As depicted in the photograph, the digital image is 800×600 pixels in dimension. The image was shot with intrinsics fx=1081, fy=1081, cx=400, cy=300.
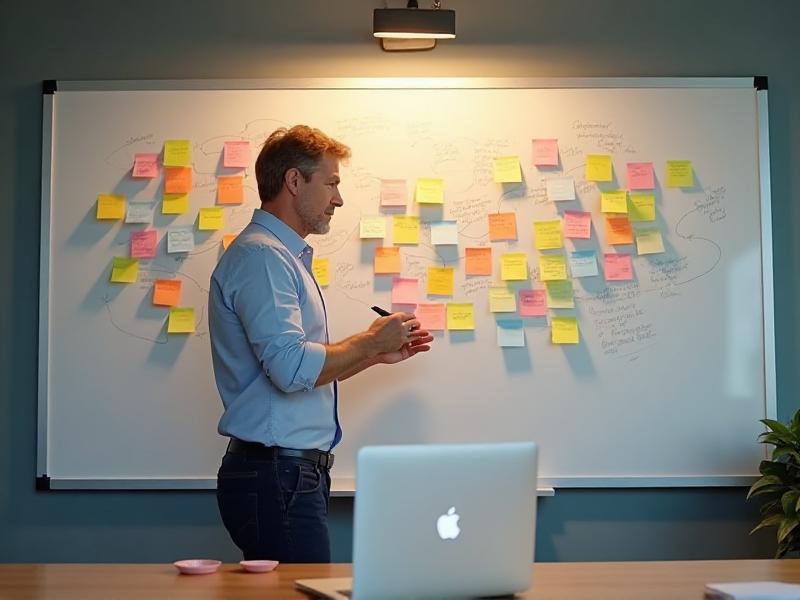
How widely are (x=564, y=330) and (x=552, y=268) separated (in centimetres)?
22

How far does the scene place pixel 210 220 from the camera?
3.71 metres

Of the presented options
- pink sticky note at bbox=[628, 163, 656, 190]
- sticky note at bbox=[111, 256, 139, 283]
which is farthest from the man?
pink sticky note at bbox=[628, 163, 656, 190]

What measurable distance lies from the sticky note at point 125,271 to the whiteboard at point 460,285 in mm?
29

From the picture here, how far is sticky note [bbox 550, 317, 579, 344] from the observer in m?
3.69

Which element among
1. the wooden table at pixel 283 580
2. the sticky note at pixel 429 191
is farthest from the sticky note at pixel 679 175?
the wooden table at pixel 283 580

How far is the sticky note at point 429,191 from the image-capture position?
3.70 meters

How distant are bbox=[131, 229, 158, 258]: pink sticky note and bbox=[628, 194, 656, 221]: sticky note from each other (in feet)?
5.39

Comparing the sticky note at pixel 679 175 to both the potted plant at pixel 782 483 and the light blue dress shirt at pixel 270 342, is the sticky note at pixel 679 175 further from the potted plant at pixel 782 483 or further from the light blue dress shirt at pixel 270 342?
the light blue dress shirt at pixel 270 342

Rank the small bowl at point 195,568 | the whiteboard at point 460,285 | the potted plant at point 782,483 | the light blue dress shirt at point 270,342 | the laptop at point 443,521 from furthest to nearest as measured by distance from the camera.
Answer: the whiteboard at point 460,285
the potted plant at point 782,483
the light blue dress shirt at point 270,342
the small bowl at point 195,568
the laptop at point 443,521

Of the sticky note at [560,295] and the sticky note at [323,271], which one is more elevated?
the sticky note at [323,271]

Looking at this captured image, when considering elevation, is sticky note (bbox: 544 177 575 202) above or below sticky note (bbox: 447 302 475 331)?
above

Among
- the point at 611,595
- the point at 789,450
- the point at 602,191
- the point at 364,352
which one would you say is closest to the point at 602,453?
the point at 789,450

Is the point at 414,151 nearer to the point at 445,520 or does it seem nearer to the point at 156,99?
the point at 156,99

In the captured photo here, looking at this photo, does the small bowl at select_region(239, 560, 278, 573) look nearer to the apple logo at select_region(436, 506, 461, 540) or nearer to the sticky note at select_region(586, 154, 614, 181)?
the apple logo at select_region(436, 506, 461, 540)
